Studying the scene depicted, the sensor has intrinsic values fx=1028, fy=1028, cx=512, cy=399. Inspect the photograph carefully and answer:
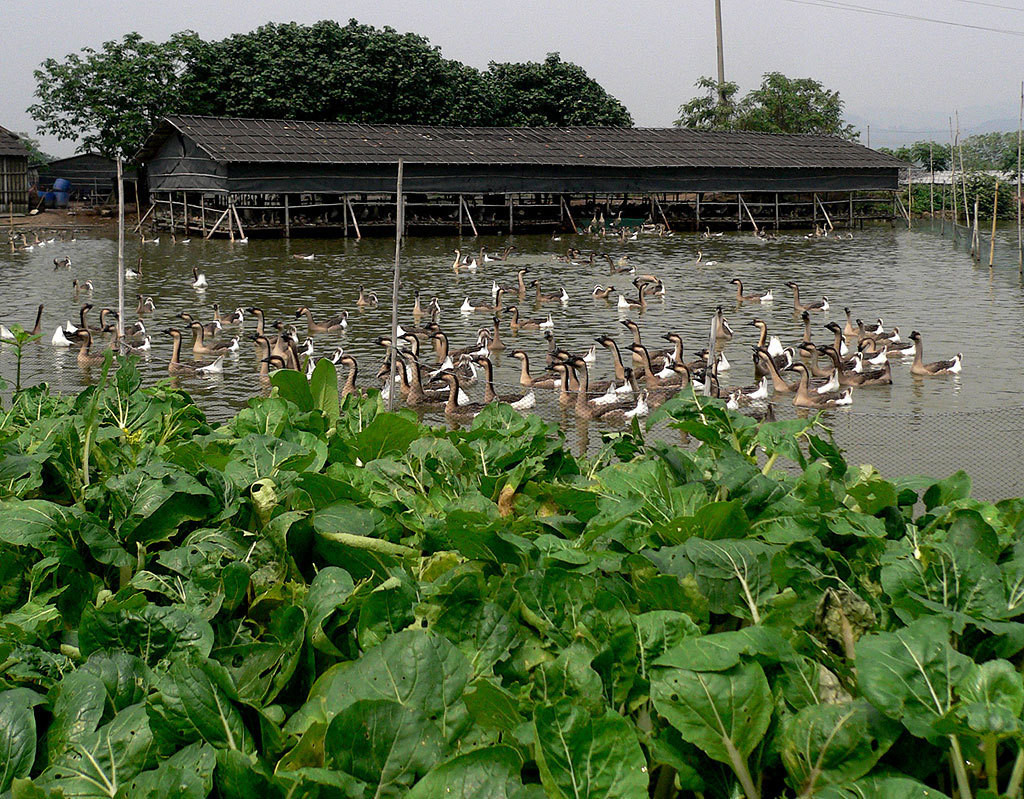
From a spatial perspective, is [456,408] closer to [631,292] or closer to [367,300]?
[367,300]

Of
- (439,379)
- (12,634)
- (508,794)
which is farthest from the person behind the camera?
(439,379)

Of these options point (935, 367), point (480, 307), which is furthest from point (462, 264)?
point (935, 367)

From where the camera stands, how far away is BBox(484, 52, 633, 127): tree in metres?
54.9

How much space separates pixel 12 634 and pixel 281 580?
452mm

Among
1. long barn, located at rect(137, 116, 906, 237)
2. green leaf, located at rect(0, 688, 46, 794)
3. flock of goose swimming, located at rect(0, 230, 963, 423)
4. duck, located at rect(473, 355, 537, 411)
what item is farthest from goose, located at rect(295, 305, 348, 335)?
long barn, located at rect(137, 116, 906, 237)

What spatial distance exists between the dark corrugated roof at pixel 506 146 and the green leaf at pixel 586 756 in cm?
3578

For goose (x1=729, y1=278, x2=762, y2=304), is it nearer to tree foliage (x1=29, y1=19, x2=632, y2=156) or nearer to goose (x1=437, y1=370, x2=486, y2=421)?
goose (x1=437, y1=370, x2=486, y2=421)

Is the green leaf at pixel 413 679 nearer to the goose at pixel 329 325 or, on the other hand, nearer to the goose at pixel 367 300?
the goose at pixel 329 325

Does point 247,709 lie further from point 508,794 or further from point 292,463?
point 292,463

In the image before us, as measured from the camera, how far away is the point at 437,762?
1304mm

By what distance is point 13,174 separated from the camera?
49.0 metres

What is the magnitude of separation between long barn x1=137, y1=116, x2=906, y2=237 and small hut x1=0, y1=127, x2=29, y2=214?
728 centimetres

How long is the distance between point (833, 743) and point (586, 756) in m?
0.32

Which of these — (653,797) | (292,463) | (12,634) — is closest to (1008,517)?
(653,797)
